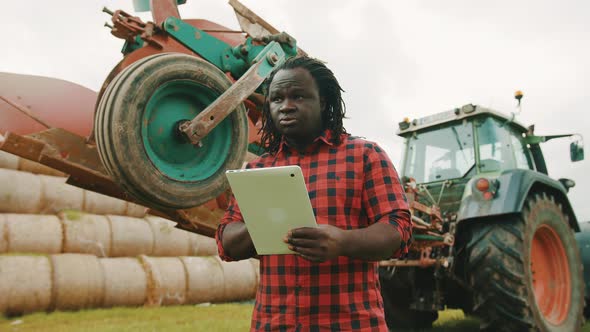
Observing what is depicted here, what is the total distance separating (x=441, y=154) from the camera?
210 inches

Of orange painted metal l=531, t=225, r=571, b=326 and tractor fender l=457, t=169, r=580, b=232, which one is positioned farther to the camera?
orange painted metal l=531, t=225, r=571, b=326

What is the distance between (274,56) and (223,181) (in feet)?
2.94

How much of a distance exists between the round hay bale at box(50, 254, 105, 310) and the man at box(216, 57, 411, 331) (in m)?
5.27

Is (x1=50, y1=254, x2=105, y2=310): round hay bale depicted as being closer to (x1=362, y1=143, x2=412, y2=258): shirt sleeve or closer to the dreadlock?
the dreadlock

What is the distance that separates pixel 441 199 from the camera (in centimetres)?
507

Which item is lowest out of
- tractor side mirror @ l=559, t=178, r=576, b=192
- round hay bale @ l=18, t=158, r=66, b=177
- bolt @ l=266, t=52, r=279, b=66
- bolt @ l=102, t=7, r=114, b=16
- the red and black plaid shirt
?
the red and black plaid shirt

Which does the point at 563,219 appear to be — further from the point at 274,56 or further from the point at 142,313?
the point at 142,313

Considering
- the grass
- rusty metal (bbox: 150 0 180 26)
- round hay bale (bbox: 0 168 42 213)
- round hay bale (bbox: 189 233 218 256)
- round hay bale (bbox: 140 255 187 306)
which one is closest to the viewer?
rusty metal (bbox: 150 0 180 26)

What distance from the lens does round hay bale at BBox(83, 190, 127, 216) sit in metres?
7.63

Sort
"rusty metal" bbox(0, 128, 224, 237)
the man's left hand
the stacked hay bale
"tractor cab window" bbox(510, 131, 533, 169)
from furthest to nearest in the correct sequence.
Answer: the stacked hay bale < "tractor cab window" bbox(510, 131, 533, 169) < "rusty metal" bbox(0, 128, 224, 237) < the man's left hand

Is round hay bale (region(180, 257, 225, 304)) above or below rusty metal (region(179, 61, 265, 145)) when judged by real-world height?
below

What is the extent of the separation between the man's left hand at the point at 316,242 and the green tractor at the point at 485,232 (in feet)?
9.70

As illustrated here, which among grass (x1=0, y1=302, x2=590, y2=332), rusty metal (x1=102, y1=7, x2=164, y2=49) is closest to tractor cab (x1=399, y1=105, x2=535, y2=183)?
grass (x1=0, y1=302, x2=590, y2=332)

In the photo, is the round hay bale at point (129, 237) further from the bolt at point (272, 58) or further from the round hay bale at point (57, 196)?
the bolt at point (272, 58)
